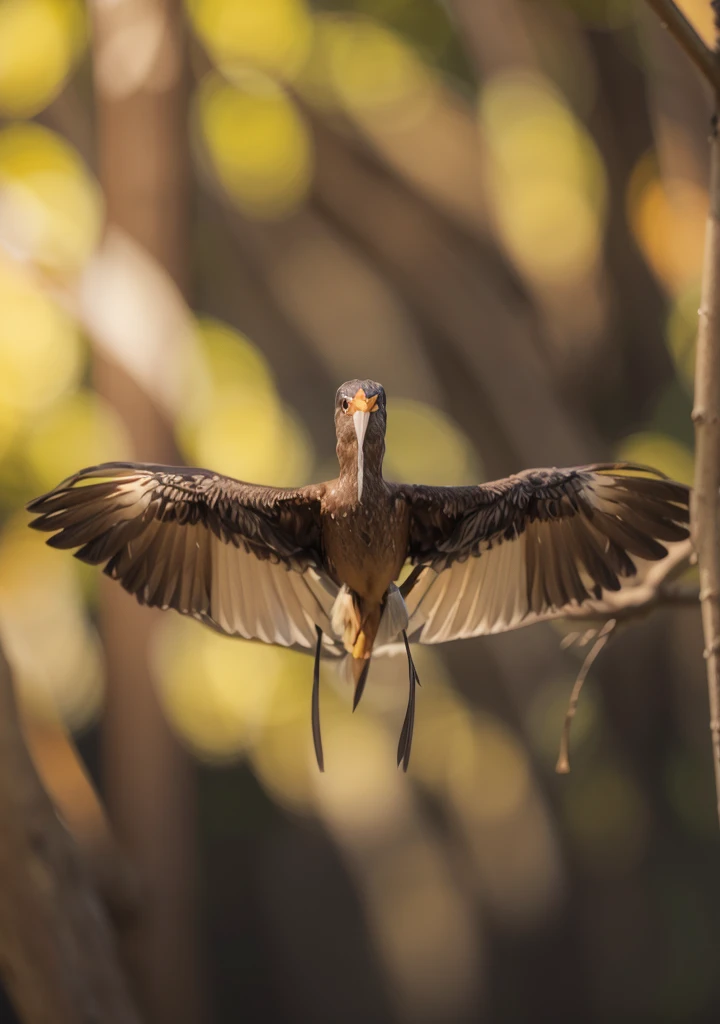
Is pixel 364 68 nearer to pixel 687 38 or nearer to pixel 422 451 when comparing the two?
pixel 422 451

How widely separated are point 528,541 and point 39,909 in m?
0.87

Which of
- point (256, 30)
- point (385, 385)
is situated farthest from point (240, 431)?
point (385, 385)

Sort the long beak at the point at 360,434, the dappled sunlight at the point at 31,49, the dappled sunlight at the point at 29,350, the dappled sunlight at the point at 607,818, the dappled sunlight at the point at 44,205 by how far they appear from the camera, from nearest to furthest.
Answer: the long beak at the point at 360,434, the dappled sunlight at the point at 31,49, the dappled sunlight at the point at 44,205, the dappled sunlight at the point at 29,350, the dappled sunlight at the point at 607,818

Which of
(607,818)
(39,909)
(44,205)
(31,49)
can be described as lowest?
(607,818)

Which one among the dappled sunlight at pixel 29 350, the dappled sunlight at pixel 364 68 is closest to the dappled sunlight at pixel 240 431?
the dappled sunlight at pixel 29 350

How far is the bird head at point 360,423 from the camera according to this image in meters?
1.04

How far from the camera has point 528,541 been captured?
127 centimetres

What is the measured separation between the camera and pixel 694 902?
487 cm

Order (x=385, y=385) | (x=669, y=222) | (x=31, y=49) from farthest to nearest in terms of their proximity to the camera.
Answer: (x=385, y=385), (x=669, y=222), (x=31, y=49)

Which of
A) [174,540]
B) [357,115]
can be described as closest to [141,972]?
[174,540]

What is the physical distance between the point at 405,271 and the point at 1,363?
1533mm

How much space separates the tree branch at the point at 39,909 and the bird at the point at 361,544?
46 cm

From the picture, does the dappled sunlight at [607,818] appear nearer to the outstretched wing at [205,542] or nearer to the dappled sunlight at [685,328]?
the dappled sunlight at [685,328]

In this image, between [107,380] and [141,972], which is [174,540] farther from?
[141,972]
